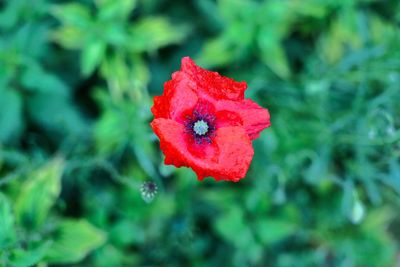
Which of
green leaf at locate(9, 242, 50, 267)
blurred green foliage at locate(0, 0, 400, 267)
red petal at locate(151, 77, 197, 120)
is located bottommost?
green leaf at locate(9, 242, 50, 267)

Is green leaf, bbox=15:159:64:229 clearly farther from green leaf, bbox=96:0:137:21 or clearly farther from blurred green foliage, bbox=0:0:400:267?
green leaf, bbox=96:0:137:21

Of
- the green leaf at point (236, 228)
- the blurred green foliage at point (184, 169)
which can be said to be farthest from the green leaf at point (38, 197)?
the green leaf at point (236, 228)

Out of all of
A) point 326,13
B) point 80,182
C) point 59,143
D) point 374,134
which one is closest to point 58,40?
point 59,143

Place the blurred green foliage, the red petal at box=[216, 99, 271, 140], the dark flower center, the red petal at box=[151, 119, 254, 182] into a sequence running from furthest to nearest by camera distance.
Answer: the blurred green foliage, the dark flower center, the red petal at box=[216, 99, 271, 140], the red petal at box=[151, 119, 254, 182]

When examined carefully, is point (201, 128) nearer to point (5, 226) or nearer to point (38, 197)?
point (5, 226)

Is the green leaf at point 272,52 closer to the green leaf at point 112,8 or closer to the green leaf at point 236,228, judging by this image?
the green leaf at point 112,8

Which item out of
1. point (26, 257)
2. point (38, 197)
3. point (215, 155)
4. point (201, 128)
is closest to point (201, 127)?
point (201, 128)

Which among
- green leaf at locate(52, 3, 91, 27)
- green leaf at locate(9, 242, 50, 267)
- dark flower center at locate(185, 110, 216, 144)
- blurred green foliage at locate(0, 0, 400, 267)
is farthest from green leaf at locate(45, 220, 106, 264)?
green leaf at locate(52, 3, 91, 27)
